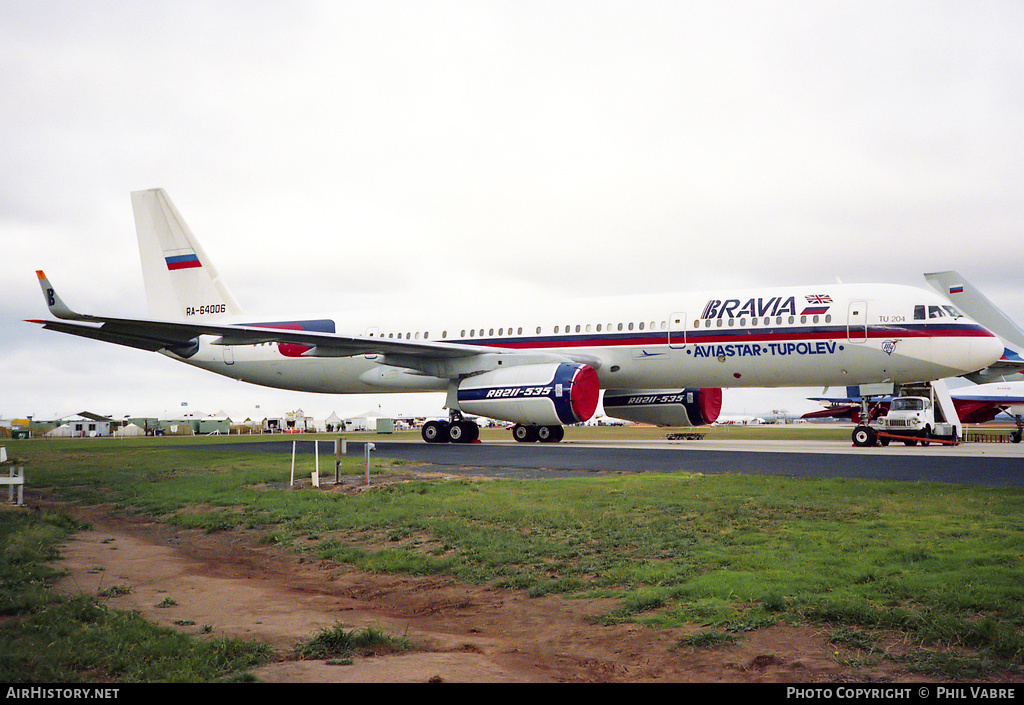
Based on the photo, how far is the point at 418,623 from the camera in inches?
236

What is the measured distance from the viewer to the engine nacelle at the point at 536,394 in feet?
71.5

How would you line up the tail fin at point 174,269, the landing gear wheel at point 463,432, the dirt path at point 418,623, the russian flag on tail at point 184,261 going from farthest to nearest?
the russian flag on tail at point 184,261 < the tail fin at point 174,269 < the landing gear wheel at point 463,432 < the dirt path at point 418,623

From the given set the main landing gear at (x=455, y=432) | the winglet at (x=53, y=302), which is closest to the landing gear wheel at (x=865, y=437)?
the main landing gear at (x=455, y=432)

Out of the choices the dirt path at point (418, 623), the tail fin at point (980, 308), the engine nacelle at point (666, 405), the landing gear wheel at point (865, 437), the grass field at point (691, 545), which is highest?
the tail fin at point (980, 308)

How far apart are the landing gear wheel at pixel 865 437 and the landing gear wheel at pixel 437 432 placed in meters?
12.6

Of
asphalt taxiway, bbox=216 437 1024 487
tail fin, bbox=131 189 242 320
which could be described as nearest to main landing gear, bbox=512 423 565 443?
asphalt taxiway, bbox=216 437 1024 487

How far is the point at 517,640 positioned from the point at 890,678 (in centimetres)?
237

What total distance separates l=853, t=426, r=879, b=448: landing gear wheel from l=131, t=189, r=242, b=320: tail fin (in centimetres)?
2327

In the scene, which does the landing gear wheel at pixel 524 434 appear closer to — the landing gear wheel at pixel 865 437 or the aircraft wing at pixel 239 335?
the aircraft wing at pixel 239 335

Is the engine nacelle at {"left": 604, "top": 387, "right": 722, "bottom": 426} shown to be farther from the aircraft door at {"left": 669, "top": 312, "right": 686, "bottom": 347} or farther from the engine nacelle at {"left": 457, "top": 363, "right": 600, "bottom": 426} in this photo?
the engine nacelle at {"left": 457, "top": 363, "right": 600, "bottom": 426}

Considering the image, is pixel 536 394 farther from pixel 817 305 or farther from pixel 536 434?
pixel 817 305

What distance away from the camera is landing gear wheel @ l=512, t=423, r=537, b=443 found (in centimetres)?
2550
